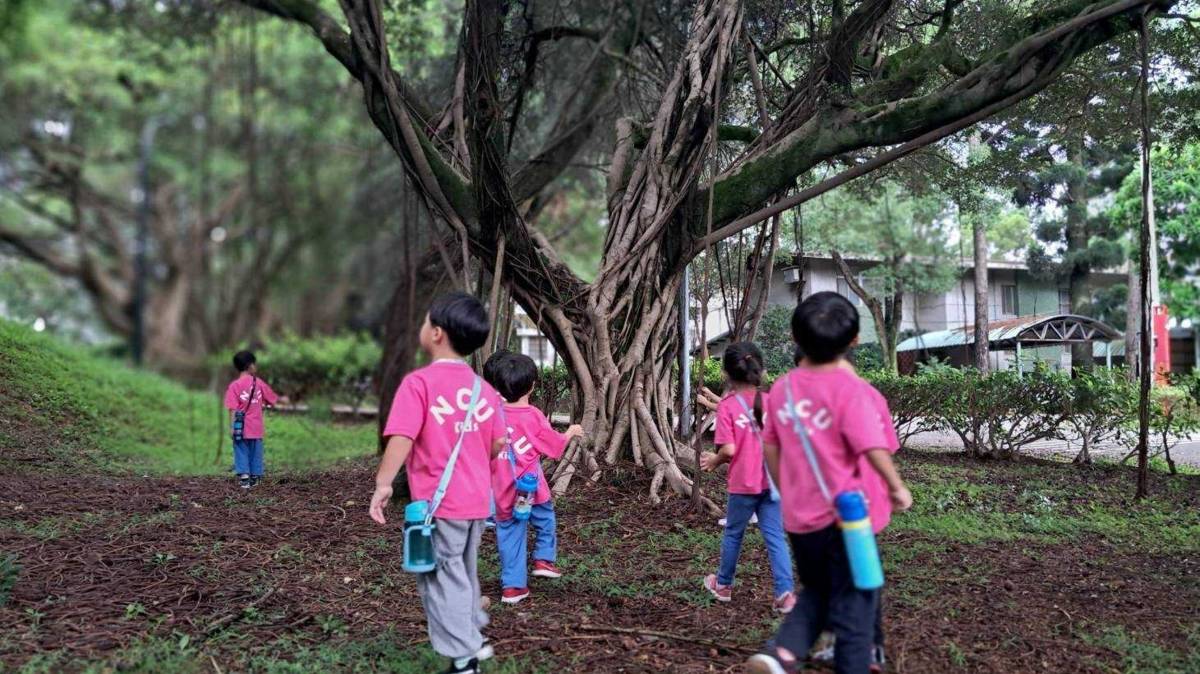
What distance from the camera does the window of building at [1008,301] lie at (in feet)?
24.3

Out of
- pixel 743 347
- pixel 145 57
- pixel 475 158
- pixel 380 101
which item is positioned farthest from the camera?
pixel 145 57

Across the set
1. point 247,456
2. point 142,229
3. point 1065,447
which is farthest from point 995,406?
point 142,229

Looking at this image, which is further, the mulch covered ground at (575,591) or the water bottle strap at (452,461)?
the mulch covered ground at (575,591)

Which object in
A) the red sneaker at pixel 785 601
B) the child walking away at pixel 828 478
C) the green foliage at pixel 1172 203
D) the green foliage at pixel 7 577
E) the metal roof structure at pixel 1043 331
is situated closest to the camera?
the child walking away at pixel 828 478

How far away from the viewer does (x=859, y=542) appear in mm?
2670

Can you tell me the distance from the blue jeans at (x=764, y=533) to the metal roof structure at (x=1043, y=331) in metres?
4.29

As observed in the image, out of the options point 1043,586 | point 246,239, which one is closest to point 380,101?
point 1043,586

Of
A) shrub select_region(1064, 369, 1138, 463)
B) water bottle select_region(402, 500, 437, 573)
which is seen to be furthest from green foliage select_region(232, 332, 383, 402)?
water bottle select_region(402, 500, 437, 573)

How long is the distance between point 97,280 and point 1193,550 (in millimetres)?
22585

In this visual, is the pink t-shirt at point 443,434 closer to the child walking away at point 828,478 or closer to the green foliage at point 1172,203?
the child walking away at point 828,478

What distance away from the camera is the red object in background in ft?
25.5

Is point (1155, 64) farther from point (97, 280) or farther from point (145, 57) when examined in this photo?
point (97, 280)

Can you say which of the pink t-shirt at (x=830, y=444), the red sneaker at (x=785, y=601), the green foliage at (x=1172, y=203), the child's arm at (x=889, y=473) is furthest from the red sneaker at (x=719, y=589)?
the green foliage at (x=1172, y=203)

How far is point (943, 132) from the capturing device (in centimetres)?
534
